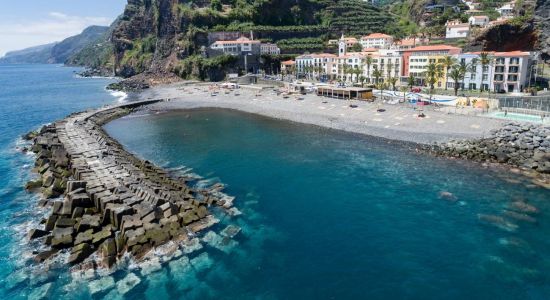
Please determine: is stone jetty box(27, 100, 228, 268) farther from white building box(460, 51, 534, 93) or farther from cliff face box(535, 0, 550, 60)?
cliff face box(535, 0, 550, 60)

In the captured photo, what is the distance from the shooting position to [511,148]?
5234cm

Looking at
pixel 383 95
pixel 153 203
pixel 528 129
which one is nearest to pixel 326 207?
pixel 153 203

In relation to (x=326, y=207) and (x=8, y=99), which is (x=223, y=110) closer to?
(x=326, y=207)

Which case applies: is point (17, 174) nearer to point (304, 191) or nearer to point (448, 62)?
point (304, 191)

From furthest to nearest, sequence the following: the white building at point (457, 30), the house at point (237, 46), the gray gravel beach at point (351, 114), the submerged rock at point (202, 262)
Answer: the house at point (237, 46) → the white building at point (457, 30) → the gray gravel beach at point (351, 114) → the submerged rock at point (202, 262)

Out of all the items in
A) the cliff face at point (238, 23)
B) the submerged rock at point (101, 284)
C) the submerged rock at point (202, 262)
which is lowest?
the submerged rock at point (101, 284)

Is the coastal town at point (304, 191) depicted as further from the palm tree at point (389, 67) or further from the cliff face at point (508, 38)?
the palm tree at point (389, 67)

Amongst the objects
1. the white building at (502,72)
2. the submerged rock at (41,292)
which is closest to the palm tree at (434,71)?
the white building at (502,72)

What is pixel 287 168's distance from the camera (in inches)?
2037

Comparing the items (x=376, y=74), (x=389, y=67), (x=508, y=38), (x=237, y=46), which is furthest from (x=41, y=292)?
(x=237, y=46)

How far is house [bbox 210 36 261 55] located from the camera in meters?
157

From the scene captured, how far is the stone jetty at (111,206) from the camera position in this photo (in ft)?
104

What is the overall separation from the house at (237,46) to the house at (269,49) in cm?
406

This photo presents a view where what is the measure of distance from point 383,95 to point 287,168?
5061cm
